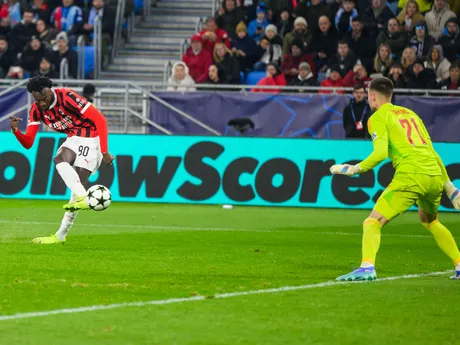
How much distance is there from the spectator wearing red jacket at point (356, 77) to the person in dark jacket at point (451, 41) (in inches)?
71.1

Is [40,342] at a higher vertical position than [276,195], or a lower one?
higher

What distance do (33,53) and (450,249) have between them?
57.9 ft

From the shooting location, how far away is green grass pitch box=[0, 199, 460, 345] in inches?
297

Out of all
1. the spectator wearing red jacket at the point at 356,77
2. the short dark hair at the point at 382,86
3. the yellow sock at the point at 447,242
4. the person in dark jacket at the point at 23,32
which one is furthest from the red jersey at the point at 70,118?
the person in dark jacket at the point at 23,32

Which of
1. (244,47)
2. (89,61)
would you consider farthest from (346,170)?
(89,61)

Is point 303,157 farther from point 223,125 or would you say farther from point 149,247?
point 149,247

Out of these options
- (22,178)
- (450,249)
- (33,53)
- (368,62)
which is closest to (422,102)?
(368,62)

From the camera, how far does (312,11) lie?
2589 cm

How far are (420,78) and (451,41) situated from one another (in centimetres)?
158

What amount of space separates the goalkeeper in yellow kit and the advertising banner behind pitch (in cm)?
989

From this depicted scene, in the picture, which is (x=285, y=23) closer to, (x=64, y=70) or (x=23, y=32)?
(x=64, y=70)

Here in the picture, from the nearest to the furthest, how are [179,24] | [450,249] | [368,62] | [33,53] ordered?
[450,249] < [368,62] < [33,53] < [179,24]

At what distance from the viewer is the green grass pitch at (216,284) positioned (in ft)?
24.7

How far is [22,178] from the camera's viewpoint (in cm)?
2138
